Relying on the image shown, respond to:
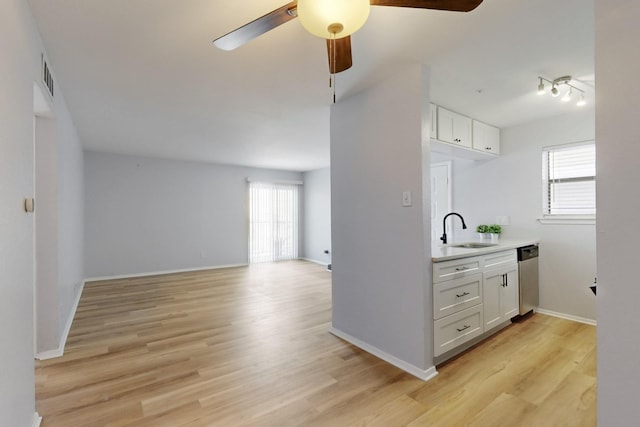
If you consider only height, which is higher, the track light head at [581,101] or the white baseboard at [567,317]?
the track light head at [581,101]

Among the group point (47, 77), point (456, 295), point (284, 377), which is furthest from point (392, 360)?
point (47, 77)

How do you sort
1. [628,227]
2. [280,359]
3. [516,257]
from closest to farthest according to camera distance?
[628,227] < [280,359] < [516,257]

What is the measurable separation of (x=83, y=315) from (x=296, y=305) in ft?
8.52

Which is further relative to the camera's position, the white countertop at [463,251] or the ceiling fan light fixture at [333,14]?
the white countertop at [463,251]

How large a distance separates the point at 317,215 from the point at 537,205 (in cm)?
474

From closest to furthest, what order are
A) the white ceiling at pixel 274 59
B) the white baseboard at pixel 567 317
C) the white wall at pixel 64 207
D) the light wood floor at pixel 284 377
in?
1. the white ceiling at pixel 274 59
2. the light wood floor at pixel 284 377
3. the white wall at pixel 64 207
4. the white baseboard at pixel 567 317

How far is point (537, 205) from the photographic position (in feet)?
11.6

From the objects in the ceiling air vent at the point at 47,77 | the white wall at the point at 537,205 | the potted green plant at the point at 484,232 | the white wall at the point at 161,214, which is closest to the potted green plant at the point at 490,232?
the potted green plant at the point at 484,232

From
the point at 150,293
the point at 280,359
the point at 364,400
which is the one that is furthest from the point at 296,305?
the point at 150,293

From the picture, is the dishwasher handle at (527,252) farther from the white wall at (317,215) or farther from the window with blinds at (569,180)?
the white wall at (317,215)

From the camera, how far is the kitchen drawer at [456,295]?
2275 mm

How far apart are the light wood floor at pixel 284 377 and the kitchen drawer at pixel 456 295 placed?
0.45 metres

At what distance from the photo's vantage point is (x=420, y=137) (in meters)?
2.19

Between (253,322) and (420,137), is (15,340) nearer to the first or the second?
(253,322)
